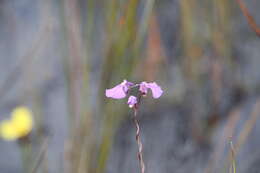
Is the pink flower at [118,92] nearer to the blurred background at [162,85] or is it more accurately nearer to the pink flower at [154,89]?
the pink flower at [154,89]

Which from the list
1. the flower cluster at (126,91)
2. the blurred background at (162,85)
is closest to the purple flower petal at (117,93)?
the flower cluster at (126,91)

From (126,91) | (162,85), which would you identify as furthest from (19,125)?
(126,91)

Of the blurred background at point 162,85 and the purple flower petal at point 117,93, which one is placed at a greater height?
the blurred background at point 162,85

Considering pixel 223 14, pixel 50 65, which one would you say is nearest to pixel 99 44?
pixel 50 65

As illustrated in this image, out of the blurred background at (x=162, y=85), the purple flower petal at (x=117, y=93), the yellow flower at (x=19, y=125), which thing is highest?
the blurred background at (x=162, y=85)

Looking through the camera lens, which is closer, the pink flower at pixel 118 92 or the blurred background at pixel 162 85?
the pink flower at pixel 118 92

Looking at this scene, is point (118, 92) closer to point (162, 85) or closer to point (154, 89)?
point (154, 89)

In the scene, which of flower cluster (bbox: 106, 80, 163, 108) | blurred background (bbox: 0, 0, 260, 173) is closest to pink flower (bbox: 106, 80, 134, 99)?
flower cluster (bbox: 106, 80, 163, 108)

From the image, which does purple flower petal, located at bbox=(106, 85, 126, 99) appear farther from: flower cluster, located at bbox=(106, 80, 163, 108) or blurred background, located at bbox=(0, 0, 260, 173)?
blurred background, located at bbox=(0, 0, 260, 173)

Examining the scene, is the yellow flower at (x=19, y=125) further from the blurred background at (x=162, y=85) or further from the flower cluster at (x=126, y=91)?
the flower cluster at (x=126, y=91)
